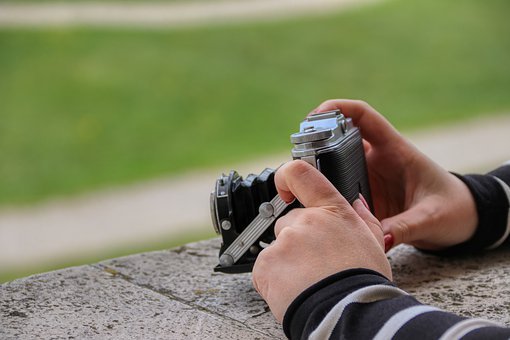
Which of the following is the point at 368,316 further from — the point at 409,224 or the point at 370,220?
the point at 409,224

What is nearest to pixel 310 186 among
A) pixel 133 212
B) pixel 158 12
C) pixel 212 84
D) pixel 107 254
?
pixel 107 254

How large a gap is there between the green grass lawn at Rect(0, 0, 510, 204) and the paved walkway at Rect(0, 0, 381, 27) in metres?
0.22

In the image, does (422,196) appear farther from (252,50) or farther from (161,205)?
(252,50)

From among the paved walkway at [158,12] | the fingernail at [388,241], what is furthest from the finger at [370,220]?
the paved walkway at [158,12]

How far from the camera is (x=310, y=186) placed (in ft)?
3.04

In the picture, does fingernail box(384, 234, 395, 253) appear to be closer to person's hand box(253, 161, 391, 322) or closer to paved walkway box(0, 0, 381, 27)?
person's hand box(253, 161, 391, 322)

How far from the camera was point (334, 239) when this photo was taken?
903 mm

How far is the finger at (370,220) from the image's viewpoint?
972mm

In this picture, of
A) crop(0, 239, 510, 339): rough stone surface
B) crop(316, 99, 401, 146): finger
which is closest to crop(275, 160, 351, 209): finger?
crop(0, 239, 510, 339): rough stone surface

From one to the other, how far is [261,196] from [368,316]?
30 centimetres

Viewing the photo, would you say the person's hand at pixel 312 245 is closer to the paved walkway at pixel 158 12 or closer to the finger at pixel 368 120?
the finger at pixel 368 120

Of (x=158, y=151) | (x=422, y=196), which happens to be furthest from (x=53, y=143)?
(x=422, y=196)

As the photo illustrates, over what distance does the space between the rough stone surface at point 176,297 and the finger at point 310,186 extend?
0.20m

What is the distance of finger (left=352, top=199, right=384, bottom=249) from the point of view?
38.3 inches
